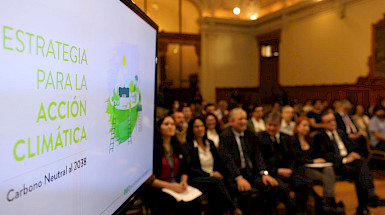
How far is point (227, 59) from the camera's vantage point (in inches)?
536

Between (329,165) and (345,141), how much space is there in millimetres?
766

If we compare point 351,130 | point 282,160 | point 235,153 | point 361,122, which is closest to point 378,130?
point 351,130

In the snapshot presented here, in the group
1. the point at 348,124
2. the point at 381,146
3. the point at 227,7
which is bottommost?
the point at 381,146

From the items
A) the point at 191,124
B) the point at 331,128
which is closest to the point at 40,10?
the point at 191,124

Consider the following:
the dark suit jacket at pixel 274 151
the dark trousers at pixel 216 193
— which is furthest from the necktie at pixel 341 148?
the dark trousers at pixel 216 193

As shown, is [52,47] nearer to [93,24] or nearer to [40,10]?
[40,10]

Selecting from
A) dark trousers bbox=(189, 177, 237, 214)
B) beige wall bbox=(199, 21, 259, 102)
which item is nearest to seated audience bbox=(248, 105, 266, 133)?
dark trousers bbox=(189, 177, 237, 214)

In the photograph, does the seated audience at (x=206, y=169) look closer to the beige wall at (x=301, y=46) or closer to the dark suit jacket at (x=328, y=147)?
the dark suit jacket at (x=328, y=147)

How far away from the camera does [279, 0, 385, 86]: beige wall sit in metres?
8.54

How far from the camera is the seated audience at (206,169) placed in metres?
3.09

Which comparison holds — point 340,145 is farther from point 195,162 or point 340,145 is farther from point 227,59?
point 227,59

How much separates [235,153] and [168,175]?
2.86 ft

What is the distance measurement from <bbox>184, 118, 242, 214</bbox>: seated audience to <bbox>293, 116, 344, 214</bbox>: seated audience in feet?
3.52

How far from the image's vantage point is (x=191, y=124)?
3496 millimetres
